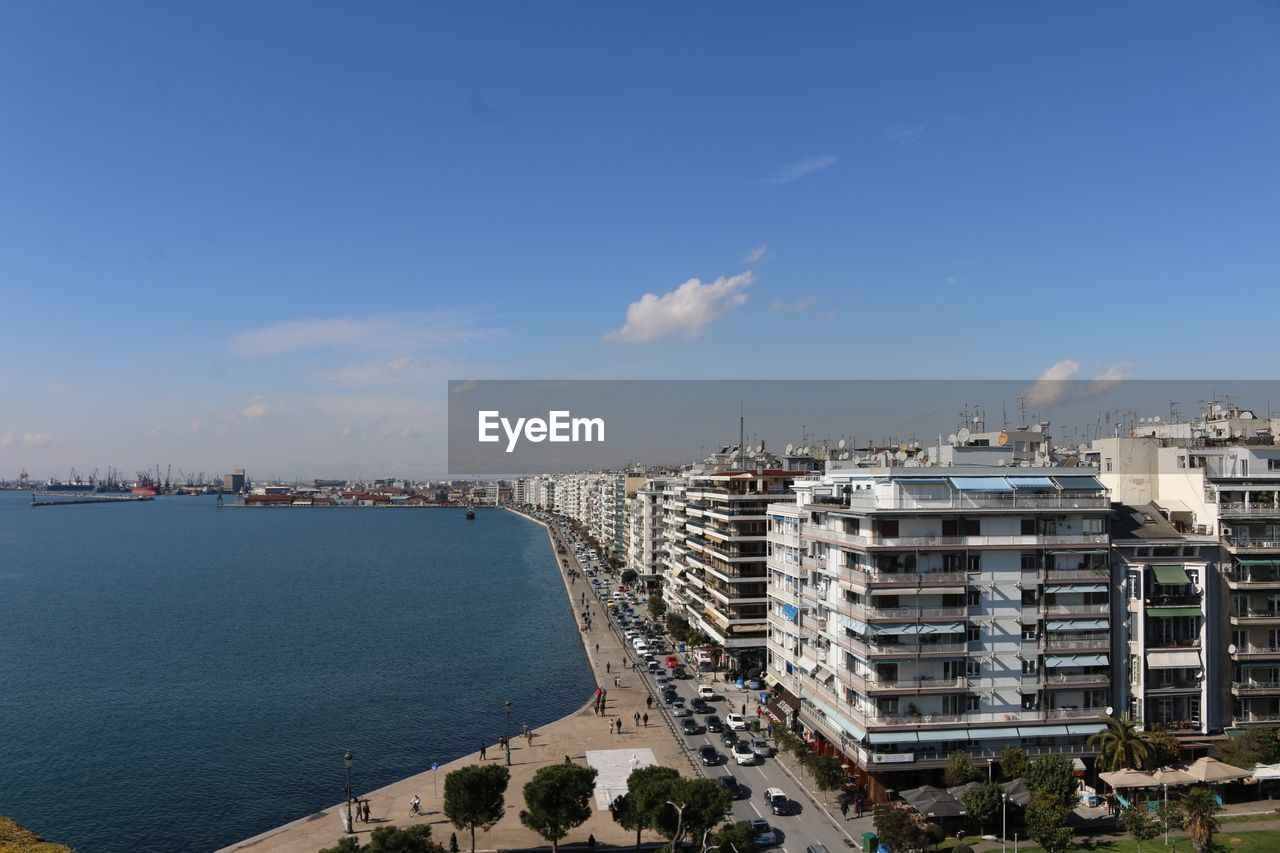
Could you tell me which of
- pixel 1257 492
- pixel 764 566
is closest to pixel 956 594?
pixel 1257 492

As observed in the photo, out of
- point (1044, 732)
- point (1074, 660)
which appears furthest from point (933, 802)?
point (1074, 660)

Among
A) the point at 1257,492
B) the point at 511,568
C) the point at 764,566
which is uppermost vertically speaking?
the point at 1257,492

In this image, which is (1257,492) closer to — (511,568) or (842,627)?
(842,627)

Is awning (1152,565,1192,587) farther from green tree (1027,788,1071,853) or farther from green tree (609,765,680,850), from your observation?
green tree (609,765,680,850)

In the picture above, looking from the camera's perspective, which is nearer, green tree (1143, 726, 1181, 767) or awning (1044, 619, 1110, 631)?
green tree (1143, 726, 1181, 767)

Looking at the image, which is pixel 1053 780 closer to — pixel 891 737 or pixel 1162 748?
pixel 891 737

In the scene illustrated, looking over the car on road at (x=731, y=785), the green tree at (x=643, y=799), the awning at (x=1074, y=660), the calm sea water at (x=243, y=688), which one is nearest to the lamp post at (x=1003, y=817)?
the awning at (x=1074, y=660)

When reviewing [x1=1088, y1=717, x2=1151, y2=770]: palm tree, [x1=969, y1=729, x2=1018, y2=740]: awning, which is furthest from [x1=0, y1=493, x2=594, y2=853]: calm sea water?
[x1=1088, y1=717, x2=1151, y2=770]: palm tree
